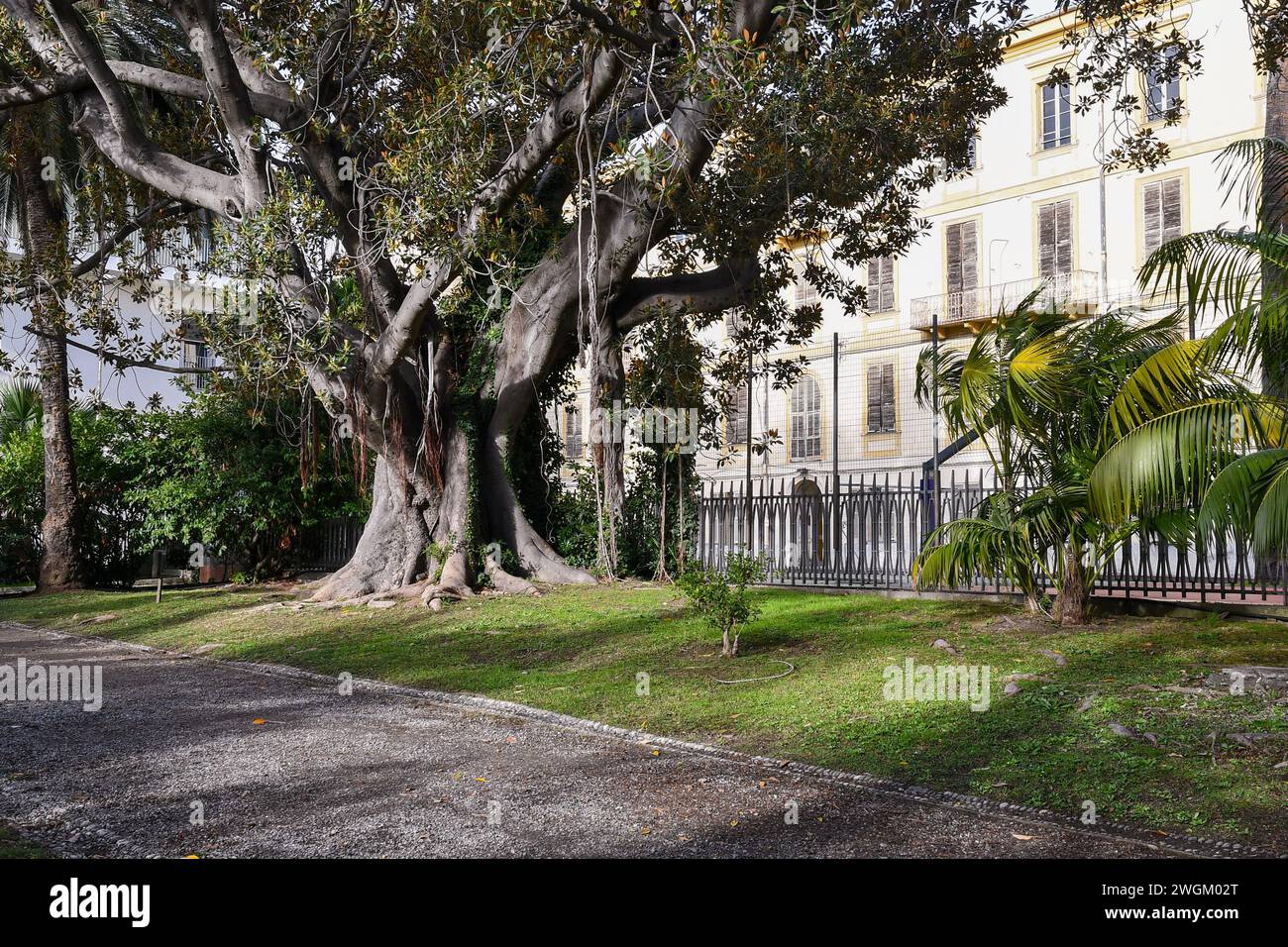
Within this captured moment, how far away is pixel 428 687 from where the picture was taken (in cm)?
880

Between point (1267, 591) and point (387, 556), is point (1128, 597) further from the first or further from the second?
point (387, 556)

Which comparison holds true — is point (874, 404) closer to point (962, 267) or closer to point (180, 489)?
point (962, 267)

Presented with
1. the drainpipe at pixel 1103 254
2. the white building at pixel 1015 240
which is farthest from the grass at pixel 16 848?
the drainpipe at pixel 1103 254

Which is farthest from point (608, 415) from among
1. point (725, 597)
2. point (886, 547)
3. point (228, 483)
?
point (228, 483)

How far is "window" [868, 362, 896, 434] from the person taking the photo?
2788cm

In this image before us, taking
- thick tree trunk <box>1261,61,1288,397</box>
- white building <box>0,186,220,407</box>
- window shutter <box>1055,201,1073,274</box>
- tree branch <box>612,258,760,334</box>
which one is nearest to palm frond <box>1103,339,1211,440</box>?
thick tree trunk <box>1261,61,1288,397</box>

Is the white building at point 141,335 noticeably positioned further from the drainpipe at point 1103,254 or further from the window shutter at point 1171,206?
the window shutter at point 1171,206

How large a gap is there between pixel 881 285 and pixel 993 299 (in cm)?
306

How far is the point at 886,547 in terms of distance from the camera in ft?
41.4

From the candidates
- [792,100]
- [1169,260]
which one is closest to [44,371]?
[792,100]

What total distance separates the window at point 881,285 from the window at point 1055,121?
498cm

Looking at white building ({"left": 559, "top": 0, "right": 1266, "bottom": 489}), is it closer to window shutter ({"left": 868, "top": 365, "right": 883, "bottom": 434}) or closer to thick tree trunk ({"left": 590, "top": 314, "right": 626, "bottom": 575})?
window shutter ({"left": 868, "top": 365, "right": 883, "bottom": 434})

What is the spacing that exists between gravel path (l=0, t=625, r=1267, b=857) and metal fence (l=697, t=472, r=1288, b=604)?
4617mm

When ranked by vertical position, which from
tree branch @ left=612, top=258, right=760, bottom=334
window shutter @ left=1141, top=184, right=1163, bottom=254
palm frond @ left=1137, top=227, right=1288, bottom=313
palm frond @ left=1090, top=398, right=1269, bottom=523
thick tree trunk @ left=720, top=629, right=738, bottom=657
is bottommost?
thick tree trunk @ left=720, top=629, right=738, bottom=657
